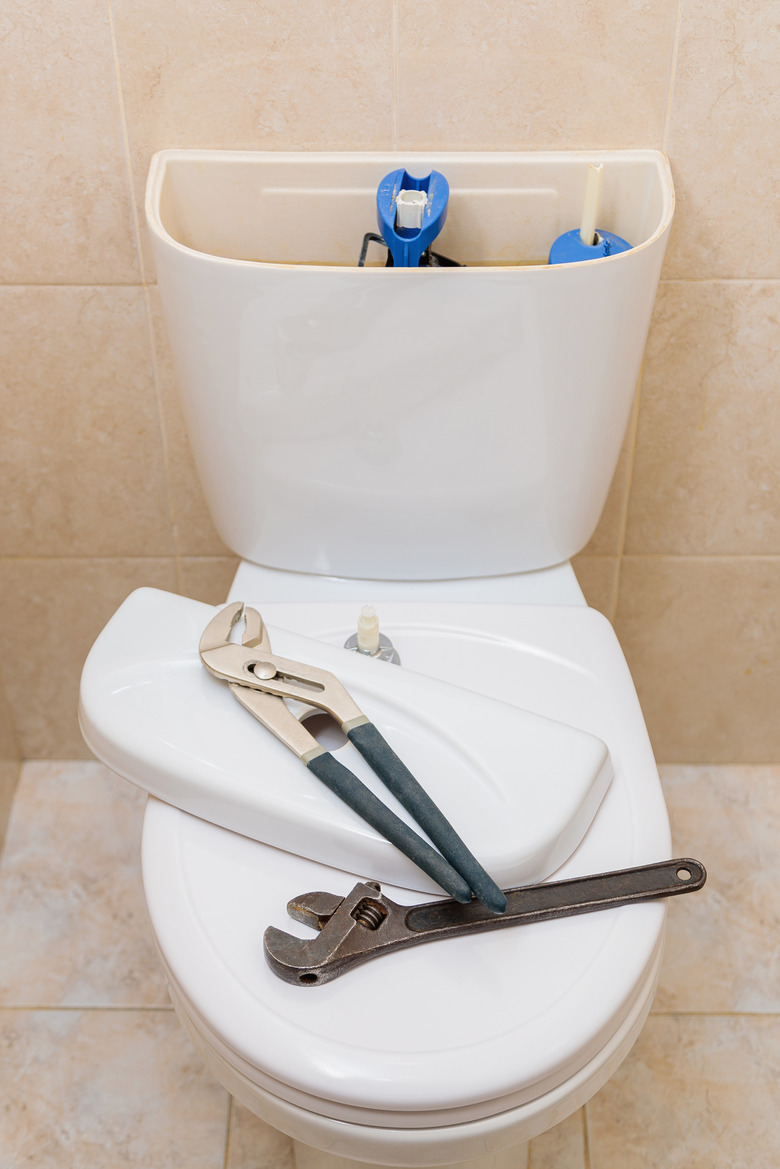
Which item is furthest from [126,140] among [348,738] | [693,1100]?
[693,1100]

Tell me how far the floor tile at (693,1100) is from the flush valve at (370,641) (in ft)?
1.70

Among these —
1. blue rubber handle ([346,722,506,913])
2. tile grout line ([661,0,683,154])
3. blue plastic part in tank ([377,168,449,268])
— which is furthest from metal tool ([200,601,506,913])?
tile grout line ([661,0,683,154])

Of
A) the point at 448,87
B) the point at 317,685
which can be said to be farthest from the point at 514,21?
the point at 317,685

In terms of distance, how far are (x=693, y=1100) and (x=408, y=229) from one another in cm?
85

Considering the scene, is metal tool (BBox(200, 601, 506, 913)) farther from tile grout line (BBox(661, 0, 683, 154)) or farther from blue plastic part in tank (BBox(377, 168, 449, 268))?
tile grout line (BBox(661, 0, 683, 154))

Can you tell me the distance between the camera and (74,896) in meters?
1.12

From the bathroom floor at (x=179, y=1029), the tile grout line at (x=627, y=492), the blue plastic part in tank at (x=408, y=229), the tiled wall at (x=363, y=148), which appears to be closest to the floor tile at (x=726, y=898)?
the bathroom floor at (x=179, y=1029)

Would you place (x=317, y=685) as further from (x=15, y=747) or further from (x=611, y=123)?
(x=15, y=747)

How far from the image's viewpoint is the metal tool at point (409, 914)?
561 millimetres

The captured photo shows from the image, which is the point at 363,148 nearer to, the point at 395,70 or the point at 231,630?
the point at 395,70

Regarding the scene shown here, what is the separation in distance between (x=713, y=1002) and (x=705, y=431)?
600mm

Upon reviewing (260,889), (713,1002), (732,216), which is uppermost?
(732,216)

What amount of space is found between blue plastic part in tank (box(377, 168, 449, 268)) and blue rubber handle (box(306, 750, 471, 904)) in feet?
1.28

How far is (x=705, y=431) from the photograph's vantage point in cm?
102
